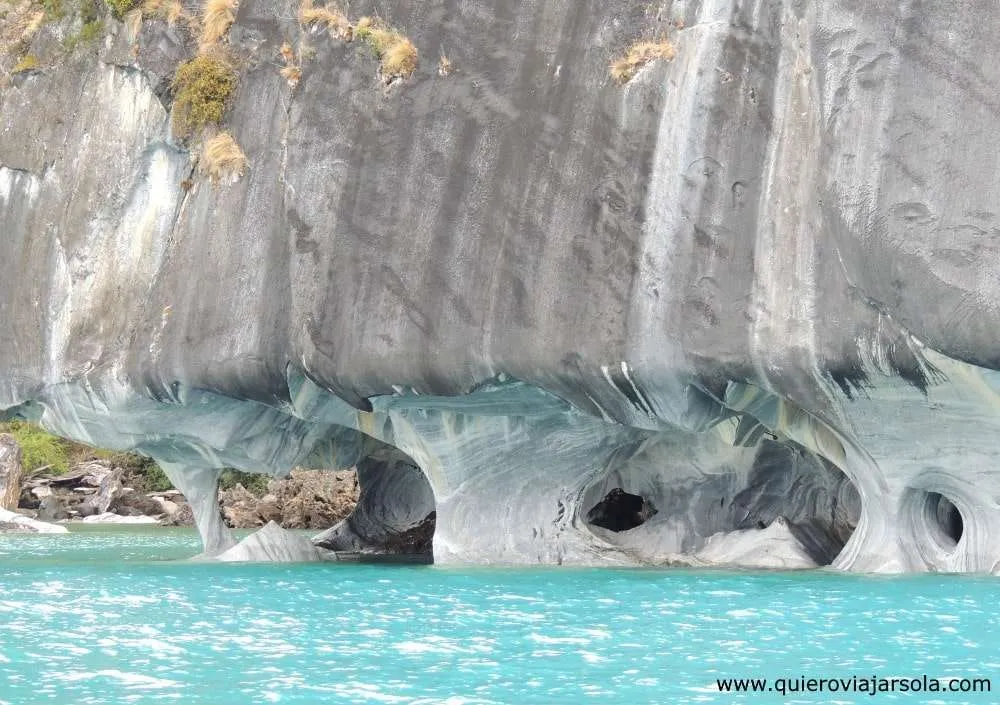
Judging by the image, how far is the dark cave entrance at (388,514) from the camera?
27547 mm

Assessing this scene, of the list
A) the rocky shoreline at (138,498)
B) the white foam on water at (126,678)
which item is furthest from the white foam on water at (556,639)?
the rocky shoreline at (138,498)

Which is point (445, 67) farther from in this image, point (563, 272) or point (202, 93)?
point (202, 93)

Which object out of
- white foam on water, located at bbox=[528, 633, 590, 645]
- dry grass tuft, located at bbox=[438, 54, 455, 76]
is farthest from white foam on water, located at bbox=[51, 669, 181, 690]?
dry grass tuft, located at bbox=[438, 54, 455, 76]

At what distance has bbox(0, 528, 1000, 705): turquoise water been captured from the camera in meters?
9.65

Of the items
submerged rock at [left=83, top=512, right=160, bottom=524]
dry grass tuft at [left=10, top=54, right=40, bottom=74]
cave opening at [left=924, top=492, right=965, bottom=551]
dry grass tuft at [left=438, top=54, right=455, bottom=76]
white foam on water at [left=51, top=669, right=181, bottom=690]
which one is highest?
dry grass tuft at [left=10, top=54, right=40, bottom=74]

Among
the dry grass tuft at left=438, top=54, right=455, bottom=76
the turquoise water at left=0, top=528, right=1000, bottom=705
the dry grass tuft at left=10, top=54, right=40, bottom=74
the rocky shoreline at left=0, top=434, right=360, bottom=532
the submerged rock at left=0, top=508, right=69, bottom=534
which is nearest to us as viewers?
the turquoise water at left=0, top=528, right=1000, bottom=705

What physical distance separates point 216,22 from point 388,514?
10.7m

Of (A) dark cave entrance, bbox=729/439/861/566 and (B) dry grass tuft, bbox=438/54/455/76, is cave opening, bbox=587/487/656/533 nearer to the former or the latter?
(A) dark cave entrance, bbox=729/439/861/566

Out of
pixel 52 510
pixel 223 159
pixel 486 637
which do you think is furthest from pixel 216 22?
pixel 52 510

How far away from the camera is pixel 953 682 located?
30.6 ft

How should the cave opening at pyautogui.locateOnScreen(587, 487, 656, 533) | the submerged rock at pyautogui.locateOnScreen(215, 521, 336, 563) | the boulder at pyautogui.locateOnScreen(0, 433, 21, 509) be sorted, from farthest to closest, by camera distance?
the boulder at pyautogui.locateOnScreen(0, 433, 21, 509), the cave opening at pyautogui.locateOnScreen(587, 487, 656, 533), the submerged rock at pyautogui.locateOnScreen(215, 521, 336, 563)

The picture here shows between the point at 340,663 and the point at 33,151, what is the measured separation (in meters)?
15.4

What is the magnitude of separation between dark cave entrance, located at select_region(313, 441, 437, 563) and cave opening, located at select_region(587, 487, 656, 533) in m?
3.77

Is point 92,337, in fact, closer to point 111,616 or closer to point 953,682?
point 111,616
